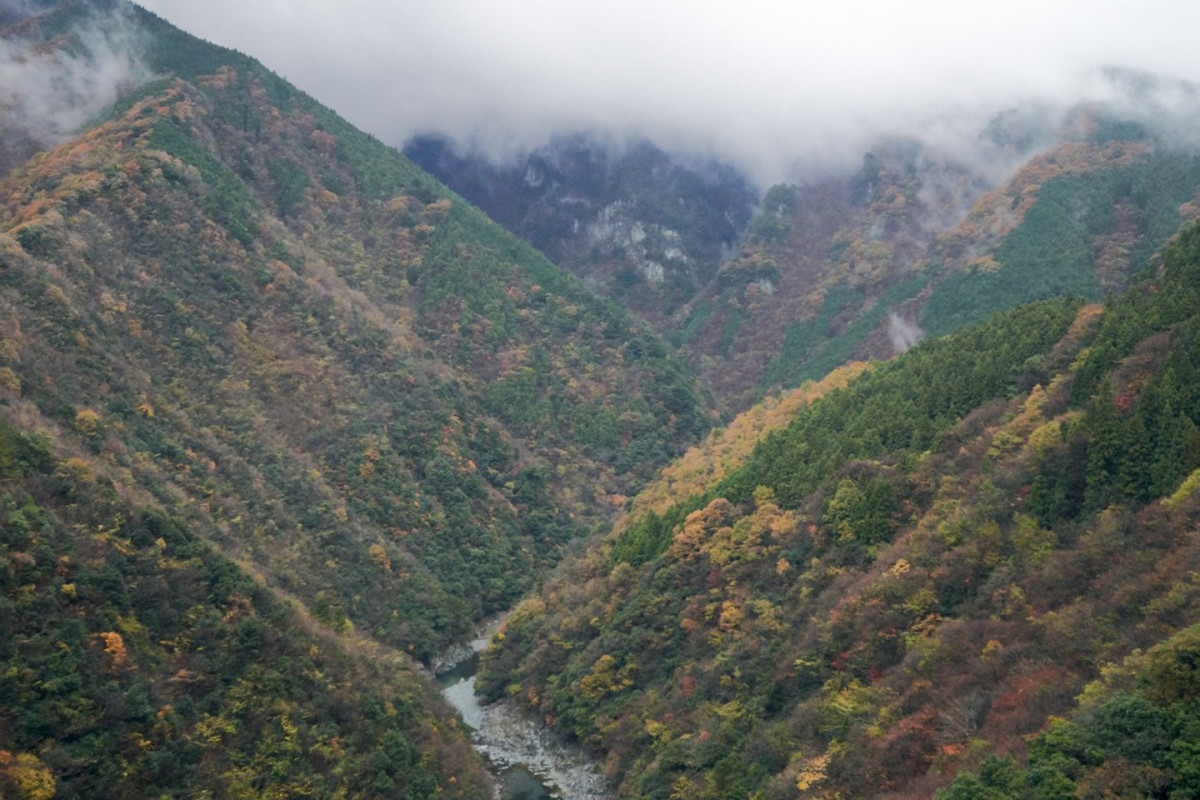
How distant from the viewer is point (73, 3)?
Answer: 16088 centimetres

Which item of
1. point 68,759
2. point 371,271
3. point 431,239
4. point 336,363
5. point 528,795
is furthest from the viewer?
point 431,239

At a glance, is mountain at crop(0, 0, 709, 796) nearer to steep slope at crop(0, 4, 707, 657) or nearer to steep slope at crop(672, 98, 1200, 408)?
steep slope at crop(0, 4, 707, 657)

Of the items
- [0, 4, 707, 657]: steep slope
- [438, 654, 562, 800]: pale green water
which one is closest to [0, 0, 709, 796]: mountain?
[0, 4, 707, 657]: steep slope

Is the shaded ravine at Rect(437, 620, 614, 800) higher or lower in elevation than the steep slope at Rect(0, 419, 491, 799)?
lower

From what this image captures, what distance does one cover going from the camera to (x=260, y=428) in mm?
100000

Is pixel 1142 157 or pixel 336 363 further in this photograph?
pixel 1142 157

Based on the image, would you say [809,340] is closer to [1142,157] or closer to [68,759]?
[1142,157]

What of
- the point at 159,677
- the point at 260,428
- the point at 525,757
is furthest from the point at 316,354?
the point at 159,677

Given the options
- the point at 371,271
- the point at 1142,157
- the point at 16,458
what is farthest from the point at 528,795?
the point at 1142,157

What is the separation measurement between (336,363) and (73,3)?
295 feet

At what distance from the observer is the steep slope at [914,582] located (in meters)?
41.6

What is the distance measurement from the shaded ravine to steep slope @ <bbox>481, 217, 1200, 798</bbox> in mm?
1898

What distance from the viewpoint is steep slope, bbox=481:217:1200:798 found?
41.6 m

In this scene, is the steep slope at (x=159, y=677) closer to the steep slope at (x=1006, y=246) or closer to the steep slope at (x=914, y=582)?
the steep slope at (x=914, y=582)
